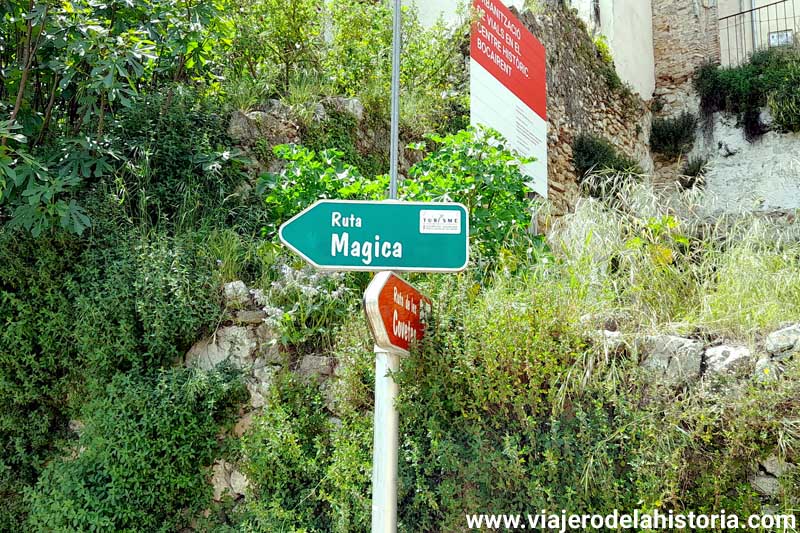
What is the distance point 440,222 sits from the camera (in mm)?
2855

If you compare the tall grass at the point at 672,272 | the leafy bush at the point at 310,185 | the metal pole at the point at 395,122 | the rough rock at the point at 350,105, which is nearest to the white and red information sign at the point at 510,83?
the rough rock at the point at 350,105

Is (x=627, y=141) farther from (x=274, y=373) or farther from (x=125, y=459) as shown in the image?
(x=125, y=459)

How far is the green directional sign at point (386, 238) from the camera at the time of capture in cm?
283

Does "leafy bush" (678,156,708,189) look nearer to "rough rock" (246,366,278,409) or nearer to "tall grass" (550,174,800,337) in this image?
"tall grass" (550,174,800,337)

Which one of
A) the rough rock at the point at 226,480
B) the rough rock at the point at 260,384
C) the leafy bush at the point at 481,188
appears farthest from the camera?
the leafy bush at the point at 481,188

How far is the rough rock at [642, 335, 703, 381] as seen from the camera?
148 inches

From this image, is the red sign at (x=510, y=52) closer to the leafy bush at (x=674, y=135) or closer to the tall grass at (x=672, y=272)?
the tall grass at (x=672, y=272)

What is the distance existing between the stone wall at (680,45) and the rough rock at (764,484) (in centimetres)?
1022

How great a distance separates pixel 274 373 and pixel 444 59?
16.4 feet

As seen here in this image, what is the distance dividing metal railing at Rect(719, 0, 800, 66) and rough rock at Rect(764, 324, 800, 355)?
410 inches

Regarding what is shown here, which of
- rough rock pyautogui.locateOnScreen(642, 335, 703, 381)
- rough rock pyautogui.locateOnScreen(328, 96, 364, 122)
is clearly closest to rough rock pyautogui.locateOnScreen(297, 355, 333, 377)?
rough rock pyautogui.locateOnScreen(642, 335, 703, 381)

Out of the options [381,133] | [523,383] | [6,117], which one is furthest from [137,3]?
[523,383]

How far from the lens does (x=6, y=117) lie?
5.27m

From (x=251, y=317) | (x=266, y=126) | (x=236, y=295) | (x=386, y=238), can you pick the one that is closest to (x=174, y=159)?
(x=266, y=126)
